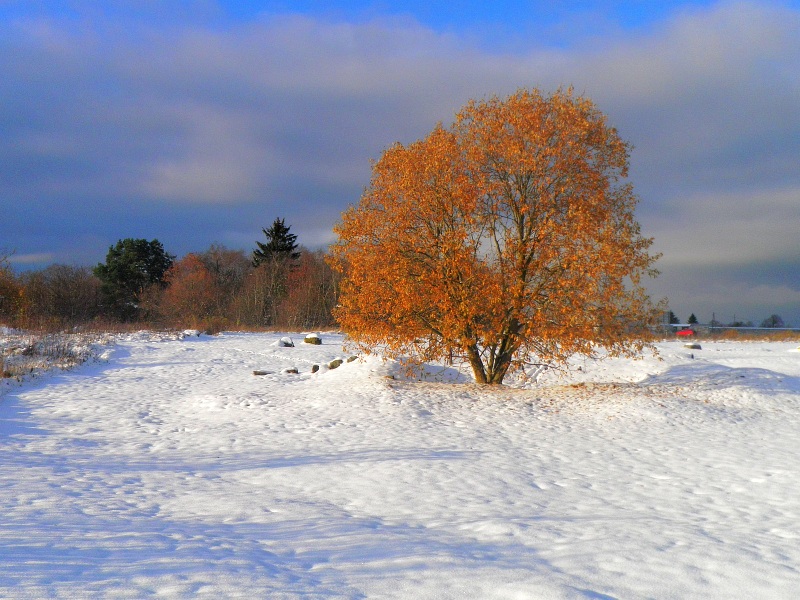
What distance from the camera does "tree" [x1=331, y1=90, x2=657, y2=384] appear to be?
14469 millimetres

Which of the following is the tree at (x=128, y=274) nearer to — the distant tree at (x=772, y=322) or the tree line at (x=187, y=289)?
the tree line at (x=187, y=289)

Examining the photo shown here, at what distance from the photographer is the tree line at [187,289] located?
44.5m

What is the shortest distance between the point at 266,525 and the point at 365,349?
978 cm

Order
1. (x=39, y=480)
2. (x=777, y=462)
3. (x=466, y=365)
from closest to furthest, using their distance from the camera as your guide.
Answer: (x=39, y=480), (x=777, y=462), (x=466, y=365)

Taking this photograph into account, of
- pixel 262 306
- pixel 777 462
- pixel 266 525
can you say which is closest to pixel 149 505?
pixel 266 525

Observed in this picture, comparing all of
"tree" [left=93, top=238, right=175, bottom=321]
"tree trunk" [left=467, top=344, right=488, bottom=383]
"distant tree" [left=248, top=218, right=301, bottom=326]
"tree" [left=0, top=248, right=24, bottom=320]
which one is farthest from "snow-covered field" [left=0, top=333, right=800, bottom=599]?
"tree" [left=93, top=238, right=175, bottom=321]

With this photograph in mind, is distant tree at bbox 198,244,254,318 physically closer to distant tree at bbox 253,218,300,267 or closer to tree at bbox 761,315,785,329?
distant tree at bbox 253,218,300,267

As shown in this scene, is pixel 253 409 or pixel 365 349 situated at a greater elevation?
pixel 365 349

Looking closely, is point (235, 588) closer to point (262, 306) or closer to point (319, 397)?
point (319, 397)

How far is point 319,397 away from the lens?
49.0ft

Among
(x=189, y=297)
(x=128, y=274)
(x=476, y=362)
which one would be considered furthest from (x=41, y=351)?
(x=128, y=274)

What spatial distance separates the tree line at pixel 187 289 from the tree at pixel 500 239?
2753cm

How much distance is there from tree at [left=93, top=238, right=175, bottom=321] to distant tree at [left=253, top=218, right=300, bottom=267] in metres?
8.43

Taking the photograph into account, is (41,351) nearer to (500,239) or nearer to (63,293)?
(500,239)
